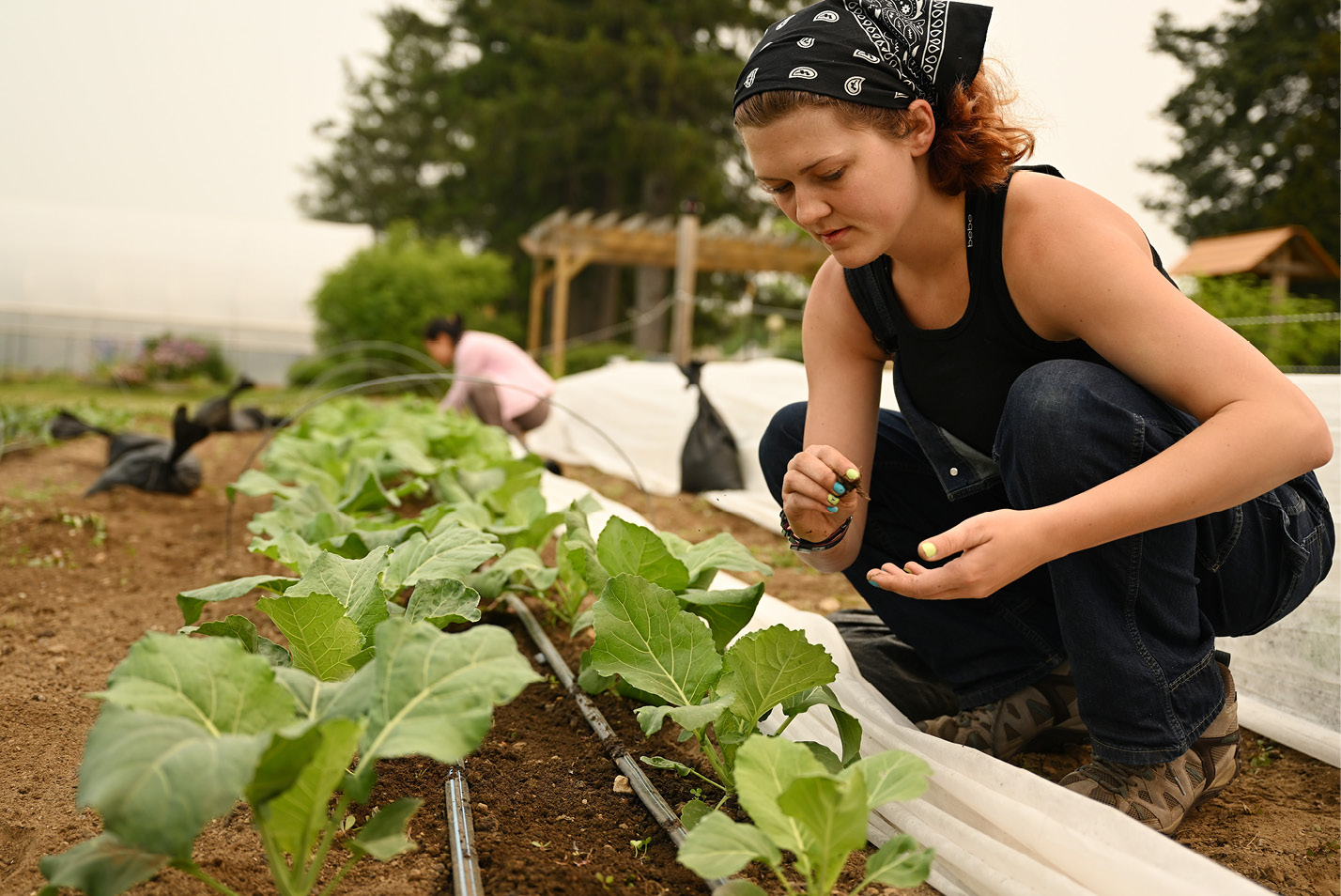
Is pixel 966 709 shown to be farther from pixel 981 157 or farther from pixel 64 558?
pixel 64 558

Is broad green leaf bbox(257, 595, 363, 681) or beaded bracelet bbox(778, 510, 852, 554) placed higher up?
beaded bracelet bbox(778, 510, 852, 554)

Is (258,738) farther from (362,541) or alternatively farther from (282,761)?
(362,541)

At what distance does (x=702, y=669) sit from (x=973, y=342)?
0.61 m

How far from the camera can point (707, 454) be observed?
4219 mm

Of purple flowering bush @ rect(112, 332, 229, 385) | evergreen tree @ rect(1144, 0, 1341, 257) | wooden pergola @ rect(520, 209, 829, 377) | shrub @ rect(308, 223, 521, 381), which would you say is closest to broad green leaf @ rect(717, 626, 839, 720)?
wooden pergola @ rect(520, 209, 829, 377)

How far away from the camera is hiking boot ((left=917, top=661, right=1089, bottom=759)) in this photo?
4.97 feet

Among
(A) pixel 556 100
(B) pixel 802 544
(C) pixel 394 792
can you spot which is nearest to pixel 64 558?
(C) pixel 394 792

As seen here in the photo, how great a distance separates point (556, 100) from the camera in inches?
579

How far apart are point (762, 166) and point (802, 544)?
0.56 meters

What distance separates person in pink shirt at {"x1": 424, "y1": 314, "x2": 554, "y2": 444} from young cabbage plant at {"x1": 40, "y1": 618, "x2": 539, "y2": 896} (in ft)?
14.3

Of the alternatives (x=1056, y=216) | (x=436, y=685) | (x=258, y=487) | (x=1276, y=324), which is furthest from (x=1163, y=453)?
(x=1276, y=324)

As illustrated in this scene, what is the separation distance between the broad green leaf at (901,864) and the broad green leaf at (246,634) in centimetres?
76

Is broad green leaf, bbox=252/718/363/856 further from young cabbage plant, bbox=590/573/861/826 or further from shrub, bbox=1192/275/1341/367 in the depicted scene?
shrub, bbox=1192/275/1341/367

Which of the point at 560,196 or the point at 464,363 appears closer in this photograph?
the point at 464,363
